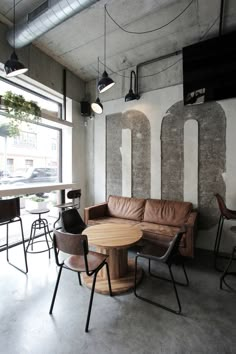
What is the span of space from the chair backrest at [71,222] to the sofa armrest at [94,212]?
1.92 ft

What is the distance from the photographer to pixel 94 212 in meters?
3.92

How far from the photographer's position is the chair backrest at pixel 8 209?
2.61 metres

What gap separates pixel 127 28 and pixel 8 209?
332 centimetres

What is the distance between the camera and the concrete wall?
333 centimetres

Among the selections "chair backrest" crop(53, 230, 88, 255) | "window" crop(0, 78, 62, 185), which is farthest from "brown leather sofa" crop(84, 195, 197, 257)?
"chair backrest" crop(53, 230, 88, 255)

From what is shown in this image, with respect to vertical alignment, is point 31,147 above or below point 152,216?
above

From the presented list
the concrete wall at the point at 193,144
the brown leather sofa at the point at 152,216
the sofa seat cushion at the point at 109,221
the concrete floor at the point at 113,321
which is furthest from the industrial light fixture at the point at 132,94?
the concrete floor at the point at 113,321

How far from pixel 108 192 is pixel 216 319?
10.3 ft

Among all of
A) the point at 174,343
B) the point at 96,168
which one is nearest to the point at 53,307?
the point at 174,343

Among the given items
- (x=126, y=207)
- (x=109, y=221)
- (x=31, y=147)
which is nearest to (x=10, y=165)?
(x=31, y=147)

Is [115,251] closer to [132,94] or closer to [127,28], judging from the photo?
[132,94]

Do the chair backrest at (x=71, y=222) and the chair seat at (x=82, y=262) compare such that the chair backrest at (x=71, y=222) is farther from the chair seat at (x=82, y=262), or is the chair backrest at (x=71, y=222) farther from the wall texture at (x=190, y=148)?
the wall texture at (x=190, y=148)

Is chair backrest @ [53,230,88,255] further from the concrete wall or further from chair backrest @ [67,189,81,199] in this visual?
the concrete wall

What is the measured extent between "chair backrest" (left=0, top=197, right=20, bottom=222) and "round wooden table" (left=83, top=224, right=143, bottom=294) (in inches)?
42.2
